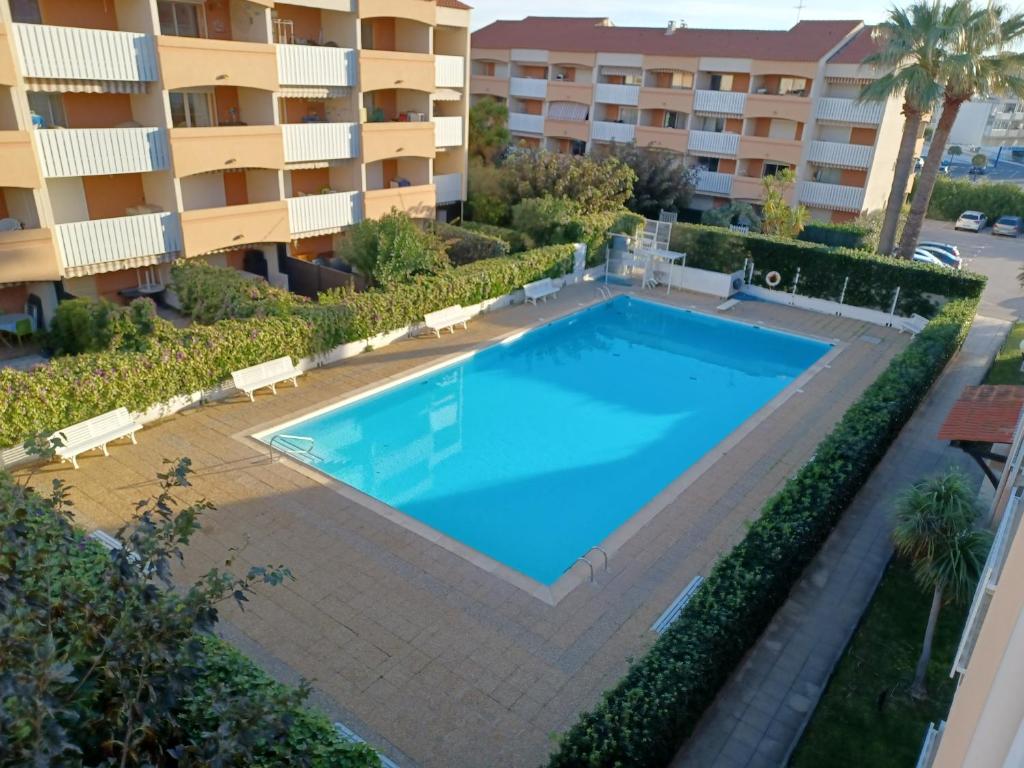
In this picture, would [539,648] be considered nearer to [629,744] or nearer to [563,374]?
[629,744]

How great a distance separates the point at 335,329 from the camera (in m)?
19.4

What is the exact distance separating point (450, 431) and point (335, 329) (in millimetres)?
4293

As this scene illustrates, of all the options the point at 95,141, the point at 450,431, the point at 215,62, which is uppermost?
the point at 215,62

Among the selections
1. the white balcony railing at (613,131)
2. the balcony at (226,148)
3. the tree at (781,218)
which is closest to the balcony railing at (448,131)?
the balcony at (226,148)

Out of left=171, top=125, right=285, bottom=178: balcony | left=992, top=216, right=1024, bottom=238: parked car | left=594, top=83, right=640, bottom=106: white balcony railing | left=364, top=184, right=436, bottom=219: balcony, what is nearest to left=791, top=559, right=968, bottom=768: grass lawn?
left=171, top=125, right=285, bottom=178: balcony

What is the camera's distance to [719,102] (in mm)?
40594

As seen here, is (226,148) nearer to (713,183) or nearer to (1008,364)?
(1008,364)

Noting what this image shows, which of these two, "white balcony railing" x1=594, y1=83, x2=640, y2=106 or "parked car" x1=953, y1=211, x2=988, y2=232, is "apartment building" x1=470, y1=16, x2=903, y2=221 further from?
"parked car" x1=953, y1=211, x2=988, y2=232

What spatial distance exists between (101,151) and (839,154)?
34.3 metres

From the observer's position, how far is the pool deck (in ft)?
30.7

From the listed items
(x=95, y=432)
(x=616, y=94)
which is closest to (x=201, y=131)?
(x=95, y=432)

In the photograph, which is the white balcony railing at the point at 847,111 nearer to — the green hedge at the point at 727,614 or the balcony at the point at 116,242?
the green hedge at the point at 727,614

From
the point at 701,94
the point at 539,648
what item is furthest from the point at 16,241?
the point at 701,94

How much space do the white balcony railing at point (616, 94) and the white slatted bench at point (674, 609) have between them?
125 ft
